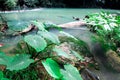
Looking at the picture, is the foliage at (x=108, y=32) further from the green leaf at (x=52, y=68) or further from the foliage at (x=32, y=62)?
the green leaf at (x=52, y=68)

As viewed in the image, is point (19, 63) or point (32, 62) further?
point (32, 62)

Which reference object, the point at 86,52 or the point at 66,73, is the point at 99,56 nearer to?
the point at 86,52

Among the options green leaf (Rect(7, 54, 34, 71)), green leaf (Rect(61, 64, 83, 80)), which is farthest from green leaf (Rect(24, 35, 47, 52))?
green leaf (Rect(61, 64, 83, 80))

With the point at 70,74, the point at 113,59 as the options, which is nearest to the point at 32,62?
the point at 70,74

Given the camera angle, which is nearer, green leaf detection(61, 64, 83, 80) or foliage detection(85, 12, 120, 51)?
green leaf detection(61, 64, 83, 80)

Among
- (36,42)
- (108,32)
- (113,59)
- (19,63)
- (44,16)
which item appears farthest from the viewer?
(44,16)

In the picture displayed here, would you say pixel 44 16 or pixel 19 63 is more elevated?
pixel 19 63

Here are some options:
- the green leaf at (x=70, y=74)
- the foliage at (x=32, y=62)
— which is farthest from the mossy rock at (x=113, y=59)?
the green leaf at (x=70, y=74)

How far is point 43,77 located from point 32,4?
1217 centimetres

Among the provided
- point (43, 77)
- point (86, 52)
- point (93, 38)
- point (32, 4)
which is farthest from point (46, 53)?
point (32, 4)

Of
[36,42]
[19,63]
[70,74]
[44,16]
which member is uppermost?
[36,42]

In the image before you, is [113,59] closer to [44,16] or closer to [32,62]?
[32,62]

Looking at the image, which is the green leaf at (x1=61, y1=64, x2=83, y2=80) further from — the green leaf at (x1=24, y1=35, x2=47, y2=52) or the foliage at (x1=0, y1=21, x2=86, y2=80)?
the green leaf at (x1=24, y1=35, x2=47, y2=52)

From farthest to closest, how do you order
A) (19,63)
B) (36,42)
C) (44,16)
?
(44,16)
(36,42)
(19,63)
